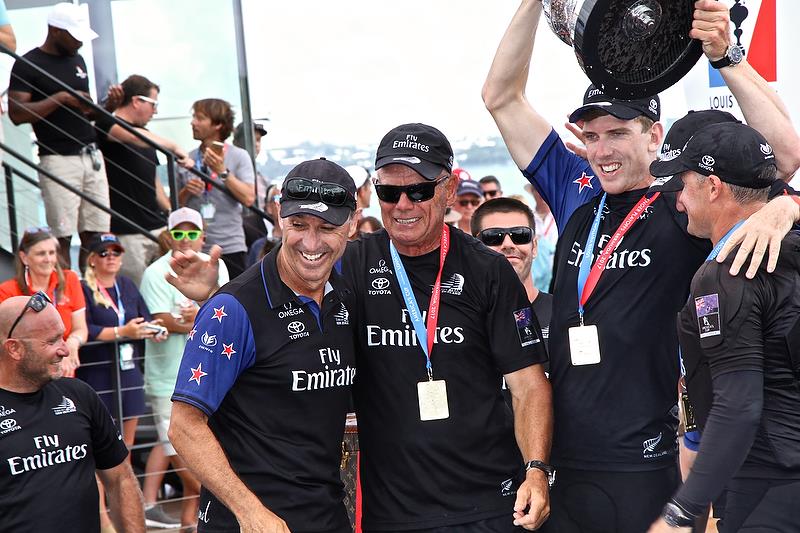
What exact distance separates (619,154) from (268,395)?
1509 mm

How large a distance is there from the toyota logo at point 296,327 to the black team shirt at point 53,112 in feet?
16.4

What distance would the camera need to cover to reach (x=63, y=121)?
7.56 meters

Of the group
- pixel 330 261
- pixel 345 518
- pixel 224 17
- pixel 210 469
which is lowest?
pixel 345 518

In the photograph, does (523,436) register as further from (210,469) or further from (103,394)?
(103,394)

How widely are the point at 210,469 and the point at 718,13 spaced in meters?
2.04

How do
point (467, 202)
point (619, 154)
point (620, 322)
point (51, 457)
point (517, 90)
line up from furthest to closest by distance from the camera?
1. point (467, 202)
2. point (51, 457)
3. point (517, 90)
4. point (619, 154)
5. point (620, 322)

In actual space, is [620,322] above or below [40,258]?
below

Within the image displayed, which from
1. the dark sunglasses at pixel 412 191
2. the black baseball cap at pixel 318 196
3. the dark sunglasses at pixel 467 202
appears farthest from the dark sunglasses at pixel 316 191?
the dark sunglasses at pixel 467 202

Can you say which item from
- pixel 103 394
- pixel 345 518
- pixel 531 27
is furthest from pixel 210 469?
pixel 103 394

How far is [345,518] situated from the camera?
10.6 ft

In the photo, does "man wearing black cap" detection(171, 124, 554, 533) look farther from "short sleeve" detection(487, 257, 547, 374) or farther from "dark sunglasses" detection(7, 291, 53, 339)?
"dark sunglasses" detection(7, 291, 53, 339)

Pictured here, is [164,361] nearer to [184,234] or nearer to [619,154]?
[184,234]

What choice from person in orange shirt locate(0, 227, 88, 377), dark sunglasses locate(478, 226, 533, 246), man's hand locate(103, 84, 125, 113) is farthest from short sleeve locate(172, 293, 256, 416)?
man's hand locate(103, 84, 125, 113)

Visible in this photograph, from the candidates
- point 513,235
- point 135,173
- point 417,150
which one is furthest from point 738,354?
point 135,173
